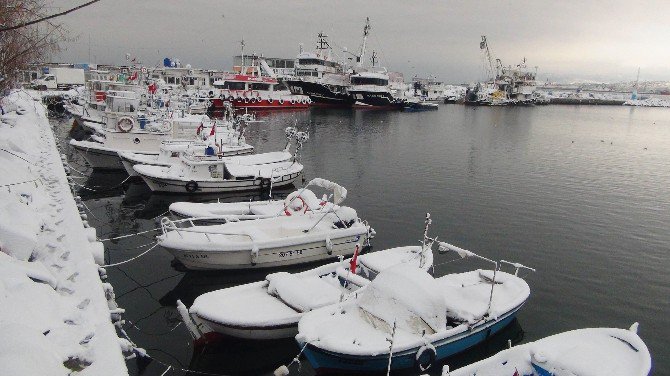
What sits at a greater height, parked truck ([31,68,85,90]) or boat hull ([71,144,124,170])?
parked truck ([31,68,85,90])

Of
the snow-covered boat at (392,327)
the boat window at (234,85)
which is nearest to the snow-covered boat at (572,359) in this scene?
the snow-covered boat at (392,327)

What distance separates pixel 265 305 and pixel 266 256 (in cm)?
427

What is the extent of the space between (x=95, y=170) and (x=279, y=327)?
2502 cm

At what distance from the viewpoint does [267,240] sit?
15602 millimetres

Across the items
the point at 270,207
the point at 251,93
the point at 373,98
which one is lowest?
the point at 270,207

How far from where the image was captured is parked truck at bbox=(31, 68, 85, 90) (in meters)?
73.4

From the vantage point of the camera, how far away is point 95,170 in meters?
30.1

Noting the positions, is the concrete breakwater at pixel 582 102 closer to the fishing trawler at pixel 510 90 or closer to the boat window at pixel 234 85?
the fishing trawler at pixel 510 90

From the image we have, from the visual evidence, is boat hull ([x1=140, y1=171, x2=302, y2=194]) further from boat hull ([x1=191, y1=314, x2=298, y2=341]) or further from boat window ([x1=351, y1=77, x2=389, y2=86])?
boat window ([x1=351, y1=77, x2=389, y2=86])

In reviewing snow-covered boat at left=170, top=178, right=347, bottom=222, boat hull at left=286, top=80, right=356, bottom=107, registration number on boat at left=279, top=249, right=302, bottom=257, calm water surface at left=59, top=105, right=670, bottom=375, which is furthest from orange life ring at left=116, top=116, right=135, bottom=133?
boat hull at left=286, top=80, right=356, bottom=107

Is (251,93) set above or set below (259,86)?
below

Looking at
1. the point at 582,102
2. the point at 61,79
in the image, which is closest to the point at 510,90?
the point at 582,102

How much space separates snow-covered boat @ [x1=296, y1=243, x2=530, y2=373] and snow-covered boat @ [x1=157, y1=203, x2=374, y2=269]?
17.1ft

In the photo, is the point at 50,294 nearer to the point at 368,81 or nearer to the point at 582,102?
the point at 368,81
